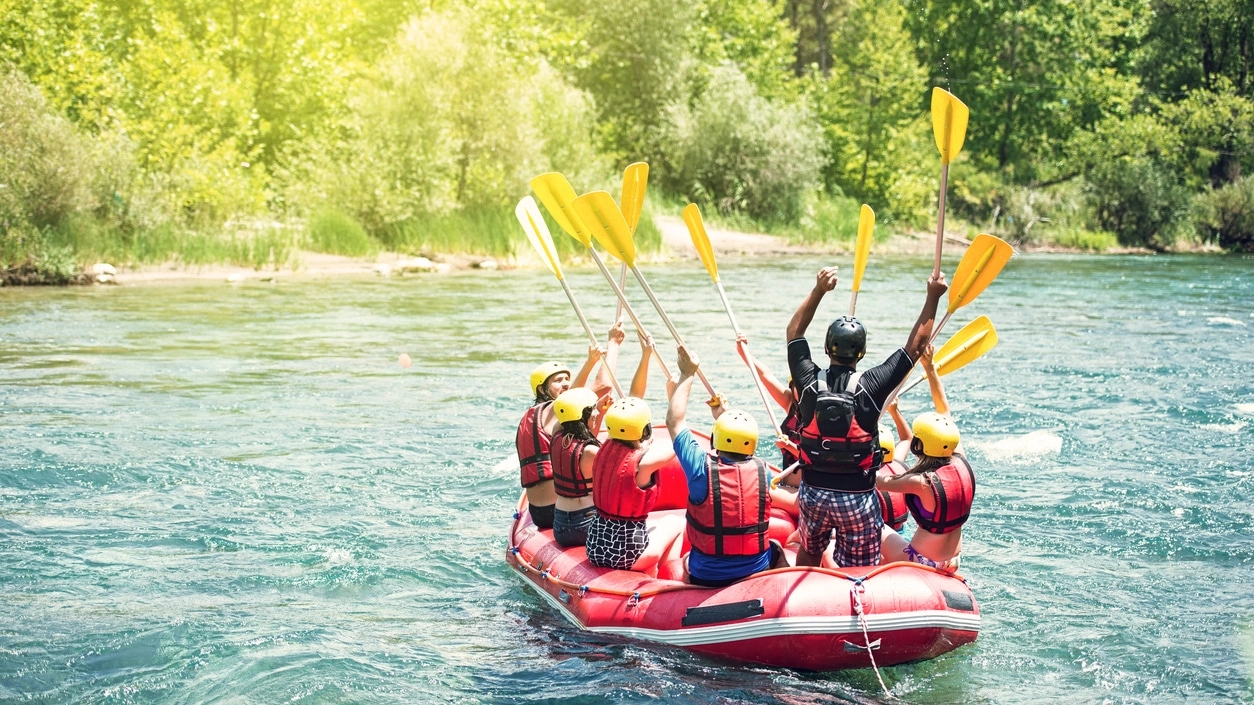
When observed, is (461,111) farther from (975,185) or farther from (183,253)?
(975,185)

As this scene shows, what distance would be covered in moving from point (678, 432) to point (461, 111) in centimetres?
2066

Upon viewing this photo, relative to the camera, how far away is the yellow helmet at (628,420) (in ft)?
17.6

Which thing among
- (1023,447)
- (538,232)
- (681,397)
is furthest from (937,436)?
(1023,447)

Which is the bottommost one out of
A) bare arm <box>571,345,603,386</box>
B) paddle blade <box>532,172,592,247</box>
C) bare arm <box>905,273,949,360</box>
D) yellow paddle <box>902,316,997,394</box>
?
bare arm <box>571,345,603,386</box>

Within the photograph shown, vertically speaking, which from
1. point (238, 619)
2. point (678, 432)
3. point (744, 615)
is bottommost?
point (238, 619)

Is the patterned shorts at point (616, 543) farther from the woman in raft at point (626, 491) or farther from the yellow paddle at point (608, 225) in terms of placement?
the yellow paddle at point (608, 225)

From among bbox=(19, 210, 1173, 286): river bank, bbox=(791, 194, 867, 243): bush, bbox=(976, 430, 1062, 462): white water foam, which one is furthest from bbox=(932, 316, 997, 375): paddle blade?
bbox=(791, 194, 867, 243): bush

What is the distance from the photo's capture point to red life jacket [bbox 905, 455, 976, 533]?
5.30 m

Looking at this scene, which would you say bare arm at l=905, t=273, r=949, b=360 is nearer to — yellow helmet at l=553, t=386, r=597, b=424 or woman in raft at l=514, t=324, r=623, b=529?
yellow helmet at l=553, t=386, r=597, b=424

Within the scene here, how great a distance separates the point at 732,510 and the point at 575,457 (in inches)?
42.4

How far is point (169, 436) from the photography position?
9781mm

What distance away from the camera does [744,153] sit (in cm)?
3111

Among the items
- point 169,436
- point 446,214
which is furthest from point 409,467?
point 446,214

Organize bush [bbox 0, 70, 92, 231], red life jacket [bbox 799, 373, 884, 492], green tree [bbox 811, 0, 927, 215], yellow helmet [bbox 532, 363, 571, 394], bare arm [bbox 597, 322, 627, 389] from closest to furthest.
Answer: red life jacket [bbox 799, 373, 884, 492] < yellow helmet [bbox 532, 363, 571, 394] < bare arm [bbox 597, 322, 627, 389] < bush [bbox 0, 70, 92, 231] < green tree [bbox 811, 0, 927, 215]
